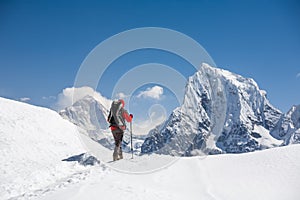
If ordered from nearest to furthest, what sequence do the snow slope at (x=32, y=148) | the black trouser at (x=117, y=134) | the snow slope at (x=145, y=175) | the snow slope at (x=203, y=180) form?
the snow slope at (x=203, y=180) < the snow slope at (x=145, y=175) < the snow slope at (x=32, y=148) < the black trouser at (x=117, y=134)

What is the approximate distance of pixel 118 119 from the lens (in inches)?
574

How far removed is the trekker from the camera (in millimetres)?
14438

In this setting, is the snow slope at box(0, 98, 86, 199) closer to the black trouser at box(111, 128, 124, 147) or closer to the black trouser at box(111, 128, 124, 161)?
the black trouser at box(111, 128, 124, 161)

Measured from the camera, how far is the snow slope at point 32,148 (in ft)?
46.6

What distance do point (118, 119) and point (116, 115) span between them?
26 cm

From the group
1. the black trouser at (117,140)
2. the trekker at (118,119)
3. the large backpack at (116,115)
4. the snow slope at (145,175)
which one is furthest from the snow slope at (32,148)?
the large backpack at (116,115)

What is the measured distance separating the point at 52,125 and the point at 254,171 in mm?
17126

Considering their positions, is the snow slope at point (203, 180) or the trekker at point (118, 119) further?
the trekker at point (118, 119)

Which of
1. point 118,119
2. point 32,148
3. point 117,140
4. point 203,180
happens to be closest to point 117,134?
point 117,140

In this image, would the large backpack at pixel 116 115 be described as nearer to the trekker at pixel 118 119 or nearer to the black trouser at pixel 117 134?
the trekker at pixel 118 119

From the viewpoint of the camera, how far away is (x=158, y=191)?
10.2 metres

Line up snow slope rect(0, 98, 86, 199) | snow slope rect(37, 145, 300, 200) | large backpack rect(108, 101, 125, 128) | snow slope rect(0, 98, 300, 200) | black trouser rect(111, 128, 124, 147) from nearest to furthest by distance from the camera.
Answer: snow slope rect(37, 145, 300, 200) < snow slope rect(0, 98, 300, 200) < snow slope rect(0, 98, 86, 199) < large backpack rect(108, 101, 125, 128) < black trouser rect(111, 128, 124, 147)

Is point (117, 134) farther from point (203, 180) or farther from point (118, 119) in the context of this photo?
point (203, 180)

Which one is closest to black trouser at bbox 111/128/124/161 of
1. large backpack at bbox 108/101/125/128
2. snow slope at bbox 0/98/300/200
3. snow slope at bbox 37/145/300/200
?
large backpack at bbox 108/101/125/128
